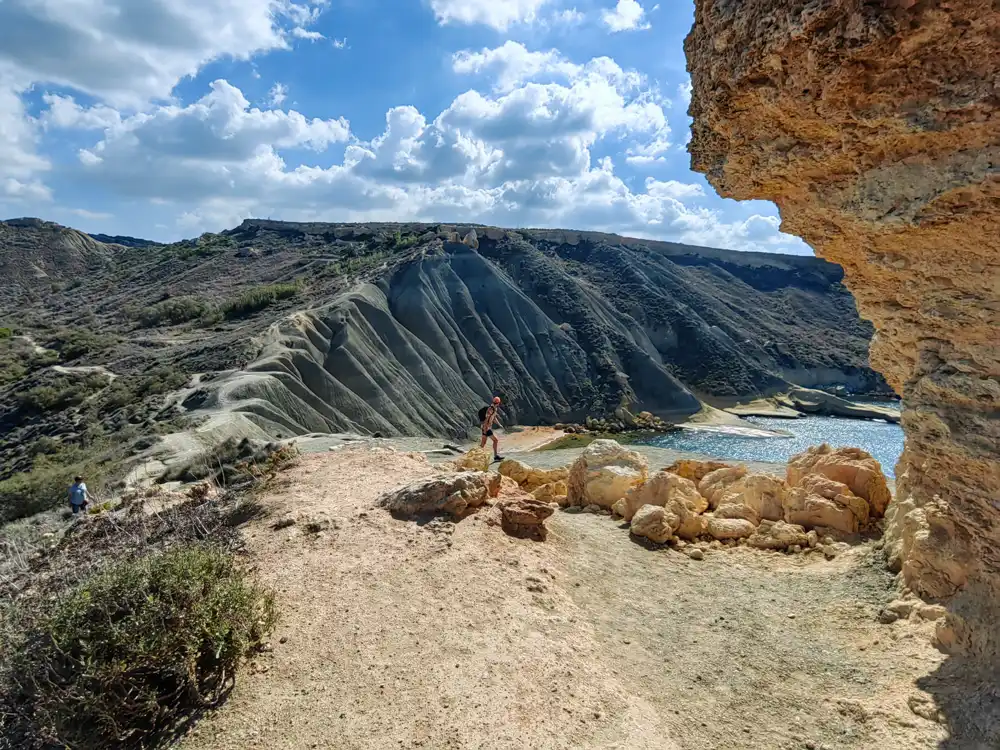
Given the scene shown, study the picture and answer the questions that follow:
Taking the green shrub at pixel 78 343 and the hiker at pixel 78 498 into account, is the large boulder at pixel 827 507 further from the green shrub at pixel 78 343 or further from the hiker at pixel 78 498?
the green shrub at pixel 78 343

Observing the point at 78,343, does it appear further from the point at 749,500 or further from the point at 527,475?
the point at 749,500

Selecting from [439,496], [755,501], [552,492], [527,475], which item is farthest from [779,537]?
[527,475]

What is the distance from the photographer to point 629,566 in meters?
7.69

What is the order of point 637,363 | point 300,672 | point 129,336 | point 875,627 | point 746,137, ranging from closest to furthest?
point 300,672 → point 746,137 → point 875,627 → point 129,336 → point 637,363

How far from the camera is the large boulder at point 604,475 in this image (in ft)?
33.3

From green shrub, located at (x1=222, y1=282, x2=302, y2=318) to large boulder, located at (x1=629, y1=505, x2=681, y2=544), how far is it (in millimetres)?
33795

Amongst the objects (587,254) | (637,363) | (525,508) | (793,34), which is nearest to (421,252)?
(637,363)

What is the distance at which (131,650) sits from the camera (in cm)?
415

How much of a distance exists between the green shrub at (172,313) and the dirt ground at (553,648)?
3433 cm

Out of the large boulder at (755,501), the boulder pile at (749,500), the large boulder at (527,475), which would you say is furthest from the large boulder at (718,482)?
the large boulder at (527,475)

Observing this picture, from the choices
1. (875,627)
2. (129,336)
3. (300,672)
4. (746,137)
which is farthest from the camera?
(129,336)

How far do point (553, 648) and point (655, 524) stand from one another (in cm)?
370

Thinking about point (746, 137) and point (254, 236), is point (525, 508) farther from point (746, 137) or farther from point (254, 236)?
point (254, 236)

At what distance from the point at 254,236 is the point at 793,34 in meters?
68.4
